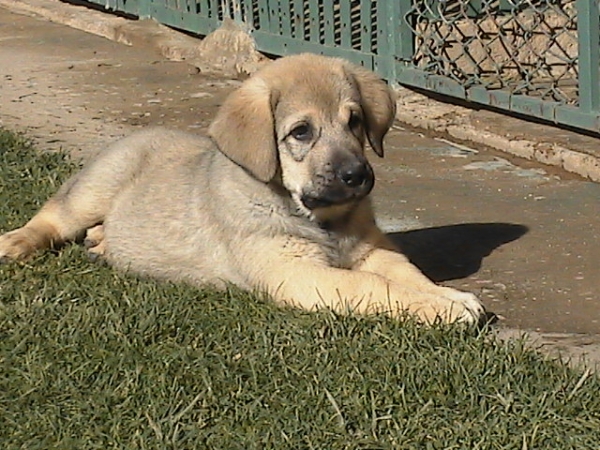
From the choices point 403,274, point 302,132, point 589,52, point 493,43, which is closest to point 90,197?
point 302,132

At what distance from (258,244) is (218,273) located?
0.76 ft

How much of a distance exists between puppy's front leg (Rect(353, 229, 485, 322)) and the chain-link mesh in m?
3.14

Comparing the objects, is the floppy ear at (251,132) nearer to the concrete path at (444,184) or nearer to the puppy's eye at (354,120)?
the puppy's eye at (354,120)

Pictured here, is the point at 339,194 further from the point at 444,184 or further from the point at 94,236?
the point at 444,184

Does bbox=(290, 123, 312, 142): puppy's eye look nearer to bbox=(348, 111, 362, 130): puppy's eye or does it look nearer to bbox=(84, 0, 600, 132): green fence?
bbox=(348, 111, 362, 130): puppy's eye

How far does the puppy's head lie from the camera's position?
458 cm

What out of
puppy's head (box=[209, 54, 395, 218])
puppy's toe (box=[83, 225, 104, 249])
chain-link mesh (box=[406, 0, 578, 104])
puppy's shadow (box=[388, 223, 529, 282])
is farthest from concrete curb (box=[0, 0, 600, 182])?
puppy's toe (box=[83, 225, 104, 249])

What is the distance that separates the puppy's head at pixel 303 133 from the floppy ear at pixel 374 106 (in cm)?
8

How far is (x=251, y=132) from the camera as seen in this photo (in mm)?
4664

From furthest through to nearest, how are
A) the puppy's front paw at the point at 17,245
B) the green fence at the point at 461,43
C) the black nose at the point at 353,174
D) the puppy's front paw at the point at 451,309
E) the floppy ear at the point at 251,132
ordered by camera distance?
the green fence at the point at 461,43 < the puppy's front paw at the point at 17,245 < the floppy ear at the point at 251,132 < the black nose at the point at 353,174 < the puppy's front paw at the point at 451,309

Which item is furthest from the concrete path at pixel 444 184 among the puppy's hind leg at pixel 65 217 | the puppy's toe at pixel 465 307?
the puppy's hind leg at pixel 65 217

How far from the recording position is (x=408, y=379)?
391cm

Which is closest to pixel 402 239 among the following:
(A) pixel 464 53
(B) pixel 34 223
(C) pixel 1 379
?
(B) pixel 34 223

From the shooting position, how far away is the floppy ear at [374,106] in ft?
16.0
